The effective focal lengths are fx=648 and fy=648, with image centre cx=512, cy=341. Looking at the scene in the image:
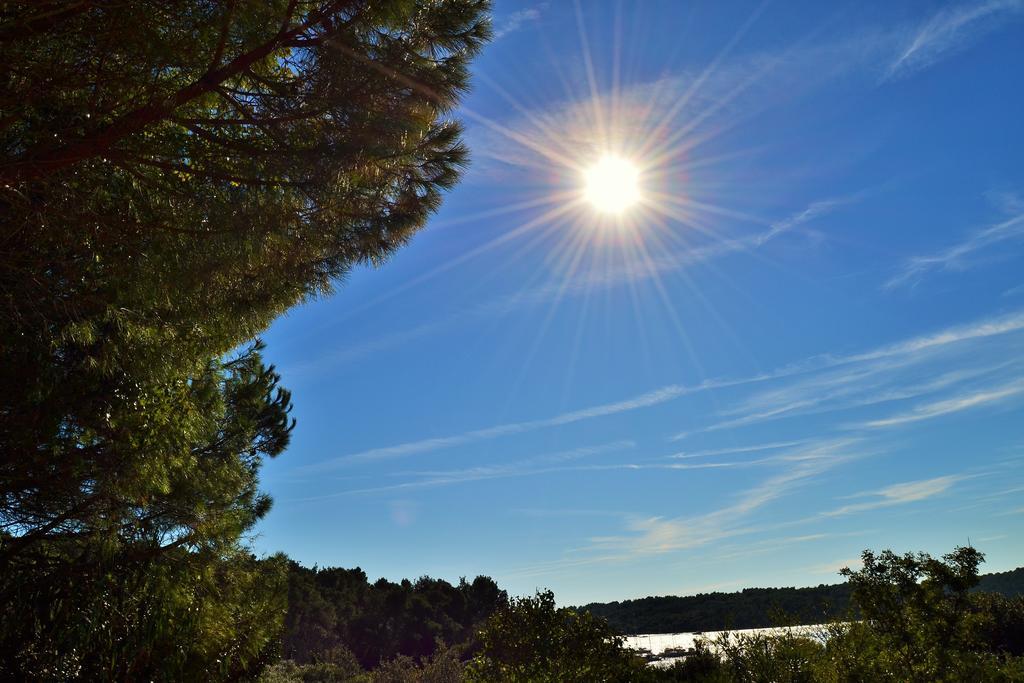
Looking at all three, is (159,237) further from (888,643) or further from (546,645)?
(888,643)

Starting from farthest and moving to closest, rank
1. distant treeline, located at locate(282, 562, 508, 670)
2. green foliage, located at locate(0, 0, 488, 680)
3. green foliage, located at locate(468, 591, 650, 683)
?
distant treeline, located at locate(282, 562, 508, 670) < green foliage, located at locate(468, 591, 650, 683) < green foliage, located at locate(0, 0, 488, 680)

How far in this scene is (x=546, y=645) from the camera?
411 inches

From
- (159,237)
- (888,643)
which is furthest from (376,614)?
(159,237)

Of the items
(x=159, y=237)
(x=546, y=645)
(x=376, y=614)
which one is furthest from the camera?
(x=376, y=614)

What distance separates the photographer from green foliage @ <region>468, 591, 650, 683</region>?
33.2 feet

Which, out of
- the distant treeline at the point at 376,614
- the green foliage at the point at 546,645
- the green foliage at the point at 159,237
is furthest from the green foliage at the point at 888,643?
the distant treeline at the point at 376,614

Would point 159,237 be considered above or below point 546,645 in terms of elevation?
above

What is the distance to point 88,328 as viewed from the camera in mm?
6199

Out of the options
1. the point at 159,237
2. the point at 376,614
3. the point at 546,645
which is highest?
the point at 376,614

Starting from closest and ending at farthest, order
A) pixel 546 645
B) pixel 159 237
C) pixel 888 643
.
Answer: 1. pixel 159 237
2. pixel 546 645
3. pixel 888 643

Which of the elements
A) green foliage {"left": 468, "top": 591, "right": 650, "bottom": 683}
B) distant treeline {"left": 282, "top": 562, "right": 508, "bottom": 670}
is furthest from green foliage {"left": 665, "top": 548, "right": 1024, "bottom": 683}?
distant treeline {"left": 282, "top": 562, "right": 508, "bottom": 670}

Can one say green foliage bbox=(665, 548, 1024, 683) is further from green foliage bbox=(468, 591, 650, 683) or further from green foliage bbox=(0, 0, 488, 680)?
→ green foliage bbox=(0, 0, 488, 680)

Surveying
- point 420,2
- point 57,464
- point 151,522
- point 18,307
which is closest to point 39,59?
point 18,307

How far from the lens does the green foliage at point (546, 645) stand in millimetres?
10133
